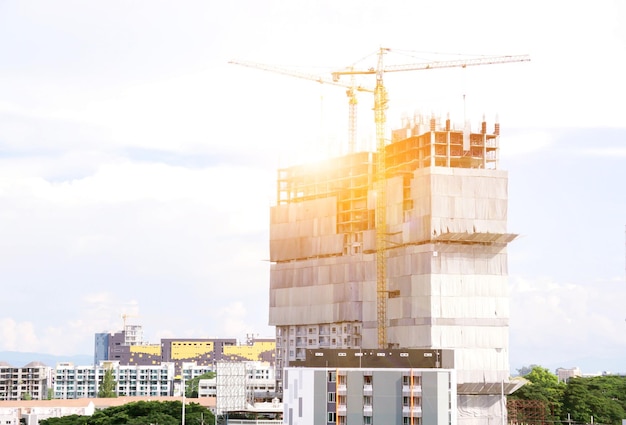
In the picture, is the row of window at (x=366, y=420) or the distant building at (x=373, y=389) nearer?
the row of window at (x=366, y=420)

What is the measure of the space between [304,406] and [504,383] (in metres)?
70.7

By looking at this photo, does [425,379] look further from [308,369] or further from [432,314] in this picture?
[432,314]

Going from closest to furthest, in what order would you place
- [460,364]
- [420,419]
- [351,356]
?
[420,419], [351,356], [460,364]

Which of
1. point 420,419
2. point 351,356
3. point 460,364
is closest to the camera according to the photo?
point 420,419

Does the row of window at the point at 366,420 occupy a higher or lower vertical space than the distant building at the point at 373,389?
lower

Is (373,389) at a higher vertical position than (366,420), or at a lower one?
higher

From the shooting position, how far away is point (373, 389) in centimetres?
13450

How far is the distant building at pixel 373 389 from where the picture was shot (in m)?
133

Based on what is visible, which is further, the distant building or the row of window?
the distant building

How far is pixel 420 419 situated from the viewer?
132 meters

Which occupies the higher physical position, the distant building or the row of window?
the distant building

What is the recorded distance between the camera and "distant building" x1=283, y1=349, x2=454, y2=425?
133 metres

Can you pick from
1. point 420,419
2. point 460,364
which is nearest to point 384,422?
point 420,419

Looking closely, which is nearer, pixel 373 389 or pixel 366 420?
pixel 366 420
